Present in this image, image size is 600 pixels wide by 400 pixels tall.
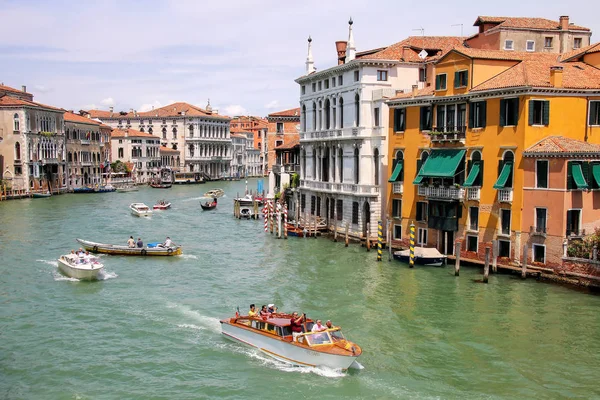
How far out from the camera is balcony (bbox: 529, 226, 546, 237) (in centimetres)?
2272

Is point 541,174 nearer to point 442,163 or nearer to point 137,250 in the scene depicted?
point 442,163

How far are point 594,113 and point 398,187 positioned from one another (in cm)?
859

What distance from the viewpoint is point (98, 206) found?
5272 centimetres

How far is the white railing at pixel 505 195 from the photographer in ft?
77.7

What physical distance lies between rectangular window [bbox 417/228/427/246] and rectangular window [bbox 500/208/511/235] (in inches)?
165

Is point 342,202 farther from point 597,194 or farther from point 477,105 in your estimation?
point 597,194

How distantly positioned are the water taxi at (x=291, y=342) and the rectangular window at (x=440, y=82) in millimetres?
13623

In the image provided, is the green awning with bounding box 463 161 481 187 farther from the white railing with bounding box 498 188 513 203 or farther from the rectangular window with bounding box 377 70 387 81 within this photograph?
the rectangular window with bounding box 377 70 387 81

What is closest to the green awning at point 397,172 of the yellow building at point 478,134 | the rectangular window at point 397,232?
the yellow building at point 478,134

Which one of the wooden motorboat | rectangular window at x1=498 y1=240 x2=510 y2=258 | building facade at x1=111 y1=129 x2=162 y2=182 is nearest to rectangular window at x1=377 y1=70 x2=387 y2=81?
rectangular window at x1=498 y1=240 x2=510 y2=258

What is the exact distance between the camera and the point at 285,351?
622 inches

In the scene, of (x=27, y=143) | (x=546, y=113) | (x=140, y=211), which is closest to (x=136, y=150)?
(x=27, y=143)

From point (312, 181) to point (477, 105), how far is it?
13.6m

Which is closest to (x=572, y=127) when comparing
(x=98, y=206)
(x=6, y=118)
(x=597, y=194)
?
(x=597, y=194)
